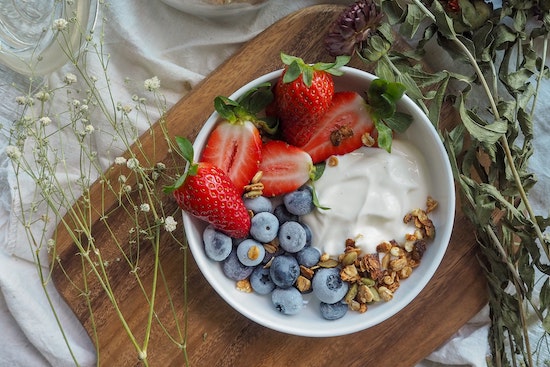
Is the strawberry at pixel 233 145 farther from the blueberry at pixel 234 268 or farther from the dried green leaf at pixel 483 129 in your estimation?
the dried green leaf at pixel 483 129

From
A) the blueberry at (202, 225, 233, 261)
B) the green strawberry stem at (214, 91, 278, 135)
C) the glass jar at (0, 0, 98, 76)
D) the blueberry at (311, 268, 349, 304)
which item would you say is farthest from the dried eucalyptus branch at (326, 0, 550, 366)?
the glass jar at (0, 0, 98, 76)

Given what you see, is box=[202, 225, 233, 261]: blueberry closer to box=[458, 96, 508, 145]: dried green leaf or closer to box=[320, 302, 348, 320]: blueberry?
box=[320, 302, 348, 320]: blueberry

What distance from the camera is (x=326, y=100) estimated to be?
0.90 meters

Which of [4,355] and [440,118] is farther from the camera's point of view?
[4,355]

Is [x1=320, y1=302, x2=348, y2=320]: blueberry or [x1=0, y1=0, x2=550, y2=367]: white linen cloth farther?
[x1=0, y1=0, x2=550, y2=367]: white linen cloth

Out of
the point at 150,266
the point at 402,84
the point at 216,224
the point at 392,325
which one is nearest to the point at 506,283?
the point at 392,325

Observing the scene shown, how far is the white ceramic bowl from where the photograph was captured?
92 cm

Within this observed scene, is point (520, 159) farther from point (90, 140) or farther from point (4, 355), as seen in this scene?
point (4, 355)

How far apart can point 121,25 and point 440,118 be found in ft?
1.89

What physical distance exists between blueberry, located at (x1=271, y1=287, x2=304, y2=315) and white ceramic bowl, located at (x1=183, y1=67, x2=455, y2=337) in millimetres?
21

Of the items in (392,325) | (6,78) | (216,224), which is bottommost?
(392,325)

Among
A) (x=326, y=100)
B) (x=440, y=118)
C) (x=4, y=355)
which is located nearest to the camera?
(x=326, y=100)

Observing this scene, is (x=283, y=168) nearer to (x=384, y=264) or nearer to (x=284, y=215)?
(x=284, y=215)

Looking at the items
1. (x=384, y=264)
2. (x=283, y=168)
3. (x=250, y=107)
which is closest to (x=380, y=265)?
(x=384, y=264)
